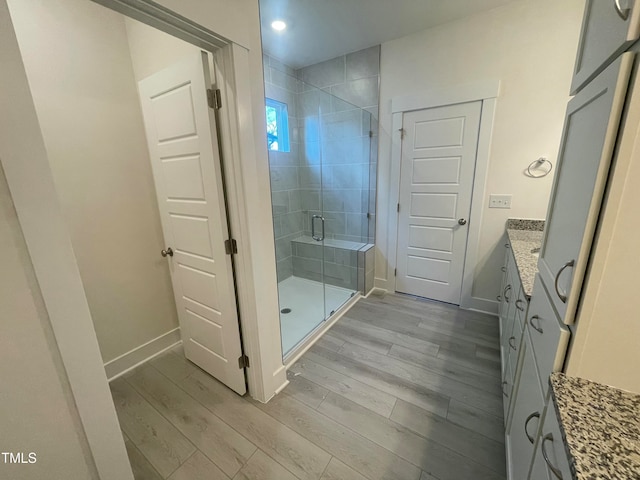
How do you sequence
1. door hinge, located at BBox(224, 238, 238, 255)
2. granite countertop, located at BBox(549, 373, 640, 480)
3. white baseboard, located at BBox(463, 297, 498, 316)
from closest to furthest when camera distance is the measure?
granite countertop, located at BBox(549, 373, 640, 480)
door hinge, located at BBox(224, 238, 238, 255)
white baseboard, located at BBox(463, 297, 498, 316)

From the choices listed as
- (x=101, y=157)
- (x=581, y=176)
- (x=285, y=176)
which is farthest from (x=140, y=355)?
(x=581, y=176)

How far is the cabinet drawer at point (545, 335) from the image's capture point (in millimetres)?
704

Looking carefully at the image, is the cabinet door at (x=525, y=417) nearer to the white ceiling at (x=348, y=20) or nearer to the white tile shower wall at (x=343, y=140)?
the white tile shower wall at (x=343, y=140)

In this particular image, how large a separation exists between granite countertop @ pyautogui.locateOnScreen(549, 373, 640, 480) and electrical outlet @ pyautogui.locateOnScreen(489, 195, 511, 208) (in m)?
2.17

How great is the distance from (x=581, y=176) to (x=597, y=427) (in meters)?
0.61

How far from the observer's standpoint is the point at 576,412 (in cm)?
60

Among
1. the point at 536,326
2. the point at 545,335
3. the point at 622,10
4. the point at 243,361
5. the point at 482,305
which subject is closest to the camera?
the point at 622,10

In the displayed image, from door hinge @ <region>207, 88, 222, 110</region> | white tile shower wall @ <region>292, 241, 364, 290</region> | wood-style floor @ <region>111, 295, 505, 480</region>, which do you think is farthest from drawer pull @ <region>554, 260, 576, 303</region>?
white tile shower wall @ <region>292, 241, 364, 290</region>

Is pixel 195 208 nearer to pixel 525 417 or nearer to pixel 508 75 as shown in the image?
pixel 525 417

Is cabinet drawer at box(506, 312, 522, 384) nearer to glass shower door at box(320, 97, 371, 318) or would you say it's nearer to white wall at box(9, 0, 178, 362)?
glass shower door at box(320, 97, 371, 318)

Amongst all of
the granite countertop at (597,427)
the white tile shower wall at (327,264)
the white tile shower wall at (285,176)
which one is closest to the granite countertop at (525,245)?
the granite countertop at (597,427)

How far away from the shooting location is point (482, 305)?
8.95 ft

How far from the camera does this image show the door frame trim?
7.66ft

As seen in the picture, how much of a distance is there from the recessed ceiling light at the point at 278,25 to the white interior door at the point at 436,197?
1.45 m
